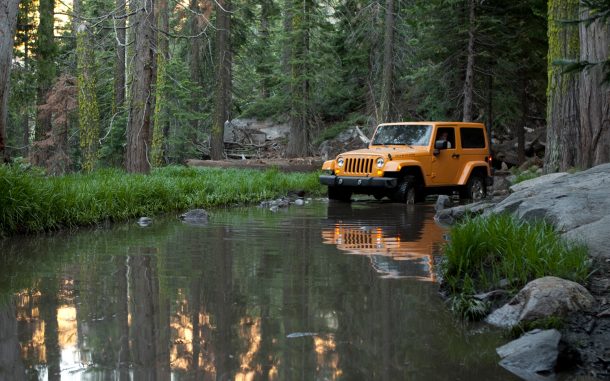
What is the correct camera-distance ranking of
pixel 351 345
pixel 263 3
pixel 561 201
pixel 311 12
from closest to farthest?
pixel 351 345
pixel 561 201
pixel 311 12
pixel 263 3

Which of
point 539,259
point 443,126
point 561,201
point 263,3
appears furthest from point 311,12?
point 539,259

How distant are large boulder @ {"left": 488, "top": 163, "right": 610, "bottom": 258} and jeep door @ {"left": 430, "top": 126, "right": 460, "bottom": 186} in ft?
28.5

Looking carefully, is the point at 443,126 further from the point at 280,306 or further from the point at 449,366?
the point at 449,366

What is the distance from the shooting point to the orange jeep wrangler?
→ 17672 mm

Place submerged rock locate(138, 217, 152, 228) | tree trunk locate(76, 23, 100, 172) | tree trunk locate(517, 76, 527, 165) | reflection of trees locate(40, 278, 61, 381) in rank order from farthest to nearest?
tree trunk locate(517, 76, 527, 165), tree trunk locate(76, 23, 100, 172), submerged rock locate(138, 217, 152, 228), reflection of trees locate(40, 278, 61, 381)

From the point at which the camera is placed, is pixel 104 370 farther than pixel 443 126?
No

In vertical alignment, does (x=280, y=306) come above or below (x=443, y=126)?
below

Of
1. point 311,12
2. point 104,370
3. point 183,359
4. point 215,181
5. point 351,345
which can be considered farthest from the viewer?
point 311,12

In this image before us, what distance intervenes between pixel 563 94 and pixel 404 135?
459 centimetres

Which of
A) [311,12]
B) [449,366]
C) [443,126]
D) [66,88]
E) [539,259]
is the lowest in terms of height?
[449,366]

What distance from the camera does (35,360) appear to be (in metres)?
4.47

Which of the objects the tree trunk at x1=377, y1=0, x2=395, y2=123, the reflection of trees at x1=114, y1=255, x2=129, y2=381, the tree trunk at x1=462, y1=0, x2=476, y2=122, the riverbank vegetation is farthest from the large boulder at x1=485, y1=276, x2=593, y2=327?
the tree trunk at x1=377, y1=0, x2=395, y2=123

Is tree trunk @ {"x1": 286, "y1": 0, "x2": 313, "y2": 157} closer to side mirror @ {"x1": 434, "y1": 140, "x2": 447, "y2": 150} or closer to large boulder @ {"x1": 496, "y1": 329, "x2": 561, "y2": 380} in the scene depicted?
side mirror @ {"x1": 434, "y1": 140, "x2": 447, "y2": 150}

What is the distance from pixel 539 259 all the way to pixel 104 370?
12.3 ft
